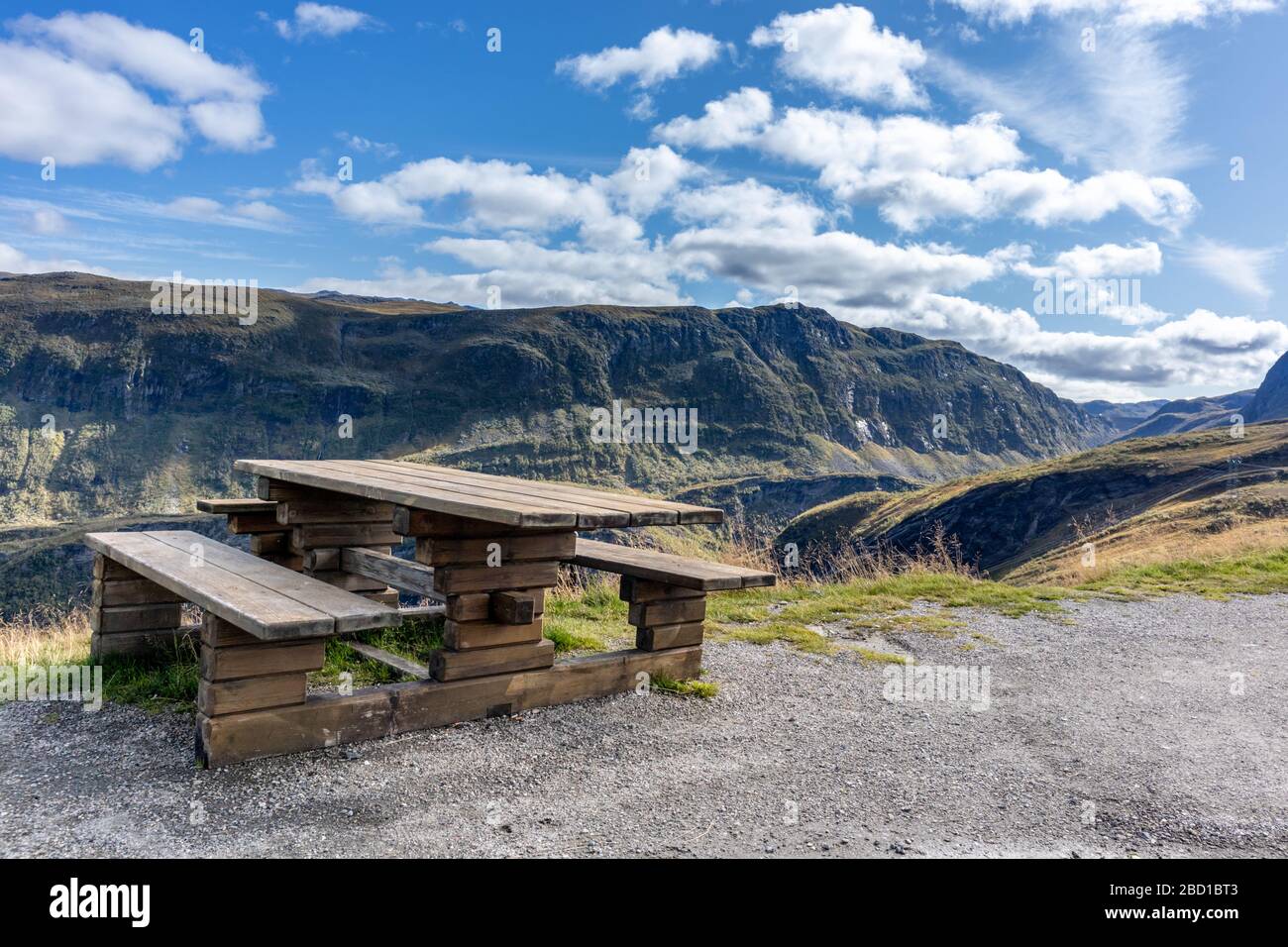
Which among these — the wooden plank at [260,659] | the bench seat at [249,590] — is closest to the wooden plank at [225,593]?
the bench seat at [249,590]

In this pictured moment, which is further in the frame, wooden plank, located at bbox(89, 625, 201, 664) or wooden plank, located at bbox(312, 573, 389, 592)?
wooden plank, located at bbox(312, 573, 389, 592)

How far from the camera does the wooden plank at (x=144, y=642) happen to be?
544cm

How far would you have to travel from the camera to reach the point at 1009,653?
7.13 metres

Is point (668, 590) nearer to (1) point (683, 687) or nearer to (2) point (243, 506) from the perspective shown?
(1) point (683, 687)

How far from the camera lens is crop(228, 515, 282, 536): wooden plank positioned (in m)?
6.29

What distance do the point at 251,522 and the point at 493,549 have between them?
266 centimetres

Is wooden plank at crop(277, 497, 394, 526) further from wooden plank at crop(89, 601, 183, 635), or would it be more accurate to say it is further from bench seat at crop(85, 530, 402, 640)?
wooden plank at crop(89, 601, 183, 635)

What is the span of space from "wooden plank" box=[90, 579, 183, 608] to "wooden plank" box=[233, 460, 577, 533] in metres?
1.04

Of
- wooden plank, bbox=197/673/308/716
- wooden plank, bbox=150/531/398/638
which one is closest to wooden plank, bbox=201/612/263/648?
wooden plank, bbox=197/673/308/716

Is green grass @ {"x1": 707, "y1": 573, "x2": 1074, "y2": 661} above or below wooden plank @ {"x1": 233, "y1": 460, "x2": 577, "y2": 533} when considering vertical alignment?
below

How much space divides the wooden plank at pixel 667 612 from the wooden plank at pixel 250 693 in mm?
2096

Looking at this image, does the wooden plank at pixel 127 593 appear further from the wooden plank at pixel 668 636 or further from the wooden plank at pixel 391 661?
the wooden plank at pixel 668 636
